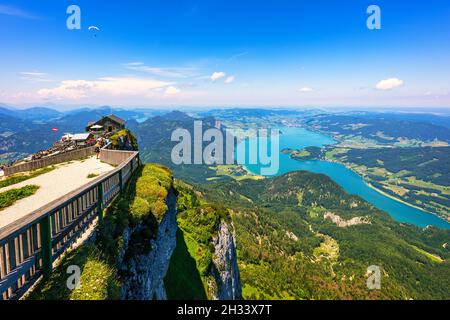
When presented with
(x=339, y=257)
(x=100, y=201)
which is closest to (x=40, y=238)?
(x=100, y=201)

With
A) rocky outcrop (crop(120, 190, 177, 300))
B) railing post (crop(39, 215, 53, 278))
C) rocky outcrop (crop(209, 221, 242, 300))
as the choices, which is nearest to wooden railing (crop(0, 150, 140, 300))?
railing post (crop(39, 215, 53, 278))

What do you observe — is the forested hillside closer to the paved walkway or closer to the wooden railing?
the paved walkway

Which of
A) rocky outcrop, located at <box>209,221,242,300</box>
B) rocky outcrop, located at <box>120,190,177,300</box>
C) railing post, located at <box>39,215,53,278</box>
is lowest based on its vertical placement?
rocky outcrop, located at <box>209,221,242,300</box>

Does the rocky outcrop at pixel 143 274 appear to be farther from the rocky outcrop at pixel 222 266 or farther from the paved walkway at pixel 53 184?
the rocky outcrop at pixel 222 266

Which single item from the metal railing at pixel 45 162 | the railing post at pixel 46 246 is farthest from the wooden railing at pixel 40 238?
the metal railing at pixel 45 162

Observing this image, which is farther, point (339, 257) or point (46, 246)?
point (339, 257)

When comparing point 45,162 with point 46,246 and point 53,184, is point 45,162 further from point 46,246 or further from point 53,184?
point 46,246
